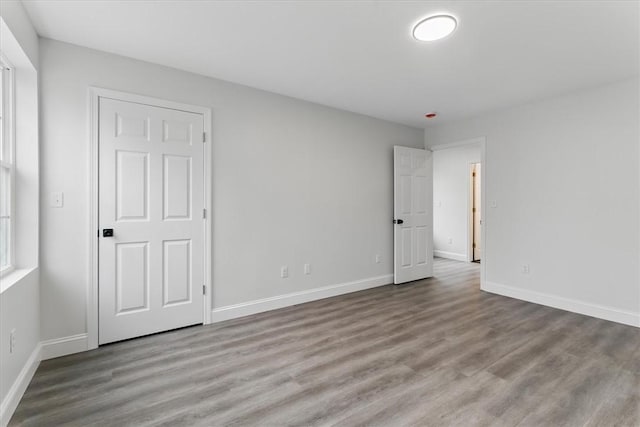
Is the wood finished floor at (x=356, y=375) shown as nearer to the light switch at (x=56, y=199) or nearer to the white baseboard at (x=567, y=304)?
the white baseboard at (x=567, y=304)

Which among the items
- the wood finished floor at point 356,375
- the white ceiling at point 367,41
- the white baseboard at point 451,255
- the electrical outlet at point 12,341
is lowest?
the wood finished floor at point 356,375

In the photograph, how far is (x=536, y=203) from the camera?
3826mm

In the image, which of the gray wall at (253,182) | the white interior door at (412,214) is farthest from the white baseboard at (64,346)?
the white interior door at (412,214)

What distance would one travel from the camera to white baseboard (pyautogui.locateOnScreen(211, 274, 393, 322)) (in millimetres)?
3227

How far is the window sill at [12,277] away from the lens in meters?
1.78

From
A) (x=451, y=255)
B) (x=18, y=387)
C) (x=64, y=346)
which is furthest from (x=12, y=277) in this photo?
(x=451, y=255)

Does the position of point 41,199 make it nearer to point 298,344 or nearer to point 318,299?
point 298,344

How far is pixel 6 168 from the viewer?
6.89 ft

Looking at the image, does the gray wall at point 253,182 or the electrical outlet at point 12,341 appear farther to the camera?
the gray wall at point 253,182

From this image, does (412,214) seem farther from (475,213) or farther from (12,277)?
(12,277)

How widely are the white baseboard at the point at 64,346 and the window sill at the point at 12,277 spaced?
2.09 feet

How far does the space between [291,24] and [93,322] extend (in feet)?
9.28

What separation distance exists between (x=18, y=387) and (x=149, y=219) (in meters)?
1.40

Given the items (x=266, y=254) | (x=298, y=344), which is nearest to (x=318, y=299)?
(x=266, y=254)
